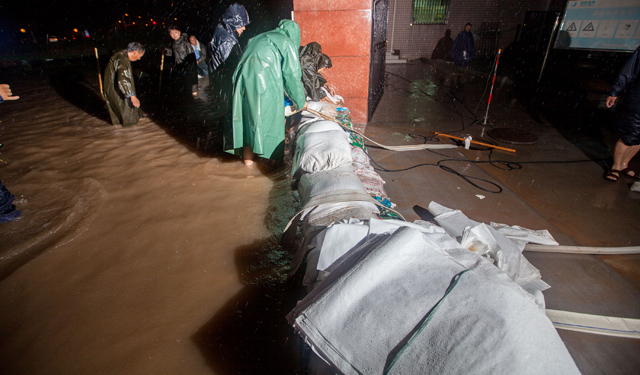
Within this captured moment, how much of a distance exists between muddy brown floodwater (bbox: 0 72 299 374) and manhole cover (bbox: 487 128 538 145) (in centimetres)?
352

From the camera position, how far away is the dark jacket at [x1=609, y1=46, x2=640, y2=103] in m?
3.10

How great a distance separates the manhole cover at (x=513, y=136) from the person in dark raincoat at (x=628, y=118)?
3.31 ft

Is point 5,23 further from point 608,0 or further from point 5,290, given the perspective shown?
point 608,0

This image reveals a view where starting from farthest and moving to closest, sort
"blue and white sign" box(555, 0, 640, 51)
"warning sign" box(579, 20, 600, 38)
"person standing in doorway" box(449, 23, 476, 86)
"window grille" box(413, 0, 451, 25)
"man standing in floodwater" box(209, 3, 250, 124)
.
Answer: "window grille" box(413, 0, 451, 25), "person standing in doorway" box(449, 23, 476, 86), "warning sign" box(579, 20, 600, 38), "blue and white sign" box(555, 0, 640, 51), "man standing in floodwater" box(209, 3, 250, 124)

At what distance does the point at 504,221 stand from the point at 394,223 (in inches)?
64.1

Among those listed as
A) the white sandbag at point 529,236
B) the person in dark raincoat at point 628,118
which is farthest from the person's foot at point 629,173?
the white sandbag at point 529,236

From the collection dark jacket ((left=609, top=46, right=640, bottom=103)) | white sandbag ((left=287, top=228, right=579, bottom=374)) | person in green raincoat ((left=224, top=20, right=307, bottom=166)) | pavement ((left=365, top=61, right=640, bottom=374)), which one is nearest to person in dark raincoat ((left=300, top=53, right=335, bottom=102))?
person in green raincoat ((left=224, top=20, right=307, bottom=166))

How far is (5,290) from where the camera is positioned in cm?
192

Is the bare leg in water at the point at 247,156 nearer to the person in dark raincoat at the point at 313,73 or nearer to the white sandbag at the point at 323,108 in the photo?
the white sandbag at the point at 323,108

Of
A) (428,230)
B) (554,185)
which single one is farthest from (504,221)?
(428,230)

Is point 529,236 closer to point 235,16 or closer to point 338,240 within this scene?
point 338,240

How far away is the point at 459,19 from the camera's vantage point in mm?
12703

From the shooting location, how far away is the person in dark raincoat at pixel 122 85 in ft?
15.3

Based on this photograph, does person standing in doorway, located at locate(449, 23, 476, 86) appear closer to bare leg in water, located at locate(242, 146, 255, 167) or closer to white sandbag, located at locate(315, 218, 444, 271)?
bare leg in water, located at locate(242, 146, 255, 167)
